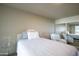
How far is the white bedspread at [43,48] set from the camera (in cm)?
189

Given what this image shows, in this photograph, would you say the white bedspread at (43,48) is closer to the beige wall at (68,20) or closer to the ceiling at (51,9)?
the beige wall at (68,20)

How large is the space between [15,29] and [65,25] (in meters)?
1.04

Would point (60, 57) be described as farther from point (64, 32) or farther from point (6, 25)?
point (6, 25)

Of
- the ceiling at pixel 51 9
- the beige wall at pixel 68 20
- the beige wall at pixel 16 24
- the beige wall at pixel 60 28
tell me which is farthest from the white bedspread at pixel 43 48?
the ceiling at pixel 51 9

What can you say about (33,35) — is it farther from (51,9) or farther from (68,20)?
(68,20)

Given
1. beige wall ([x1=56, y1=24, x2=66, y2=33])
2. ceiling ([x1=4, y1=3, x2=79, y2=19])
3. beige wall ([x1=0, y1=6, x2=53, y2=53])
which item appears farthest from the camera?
beige wall ([x1=56, y1=24, x2=66, y2=33])

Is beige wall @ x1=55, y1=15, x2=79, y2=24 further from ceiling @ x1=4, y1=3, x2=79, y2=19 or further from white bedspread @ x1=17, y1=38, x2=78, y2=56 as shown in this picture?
white bedspread @ x1=17, y1=38, x2=78, y2=56

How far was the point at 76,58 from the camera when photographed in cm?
182

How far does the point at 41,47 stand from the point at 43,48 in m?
0.05

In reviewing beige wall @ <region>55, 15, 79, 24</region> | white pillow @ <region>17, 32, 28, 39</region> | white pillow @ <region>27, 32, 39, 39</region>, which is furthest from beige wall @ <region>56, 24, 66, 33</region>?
white pillow @ <region>17, 32, 28, 39</region>

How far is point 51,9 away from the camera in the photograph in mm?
1991

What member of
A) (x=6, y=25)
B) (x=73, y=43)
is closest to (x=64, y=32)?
(x=73, y=43)

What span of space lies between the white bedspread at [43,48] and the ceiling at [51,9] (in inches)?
22.5

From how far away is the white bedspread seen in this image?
1893 mm
